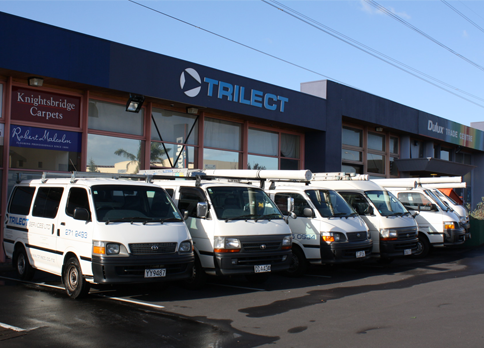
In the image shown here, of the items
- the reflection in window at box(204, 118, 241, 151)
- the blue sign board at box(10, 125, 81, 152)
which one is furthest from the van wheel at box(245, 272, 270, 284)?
the reflection in window at box(204, 118, 241, 151)

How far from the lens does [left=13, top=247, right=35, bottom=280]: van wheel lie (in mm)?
10203

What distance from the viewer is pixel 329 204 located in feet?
39.2

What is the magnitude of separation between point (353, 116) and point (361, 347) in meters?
19.2

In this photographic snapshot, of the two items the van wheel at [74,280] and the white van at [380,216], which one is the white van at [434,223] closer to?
the white van at [380,216]

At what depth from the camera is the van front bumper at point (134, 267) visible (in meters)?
7.97

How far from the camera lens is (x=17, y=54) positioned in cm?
1281

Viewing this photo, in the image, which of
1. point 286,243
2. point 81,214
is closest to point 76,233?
point 81,214

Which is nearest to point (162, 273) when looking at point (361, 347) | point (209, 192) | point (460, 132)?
point (209, 192)

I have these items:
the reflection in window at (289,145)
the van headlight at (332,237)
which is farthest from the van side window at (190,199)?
the reflection in window at (289,145)

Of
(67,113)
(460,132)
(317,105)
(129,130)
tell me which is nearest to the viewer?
(67,113)

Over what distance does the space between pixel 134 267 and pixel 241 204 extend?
287 centimetres

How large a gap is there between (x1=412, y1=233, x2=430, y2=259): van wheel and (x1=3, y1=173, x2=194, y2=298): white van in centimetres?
914

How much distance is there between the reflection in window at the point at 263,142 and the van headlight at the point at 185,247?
469 inches

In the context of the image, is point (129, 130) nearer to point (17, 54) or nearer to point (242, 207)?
point (17, 54)
